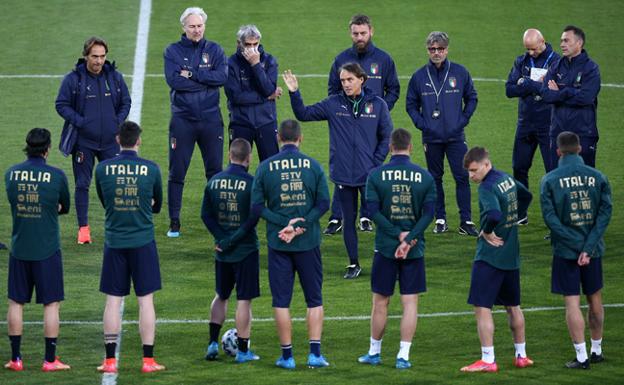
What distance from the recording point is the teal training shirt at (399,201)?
13.2 m

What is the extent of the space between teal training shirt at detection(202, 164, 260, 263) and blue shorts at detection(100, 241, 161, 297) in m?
0.65

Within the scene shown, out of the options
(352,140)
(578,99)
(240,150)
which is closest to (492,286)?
(240,150)

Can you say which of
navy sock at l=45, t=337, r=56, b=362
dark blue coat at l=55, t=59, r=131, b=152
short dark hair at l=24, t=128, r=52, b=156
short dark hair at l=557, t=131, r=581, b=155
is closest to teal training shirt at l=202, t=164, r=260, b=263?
short dark hair at l=24, t=128, r=52, b=156

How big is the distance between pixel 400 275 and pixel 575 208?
1679mm

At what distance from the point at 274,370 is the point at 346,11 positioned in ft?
61.1

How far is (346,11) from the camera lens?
3095 cm

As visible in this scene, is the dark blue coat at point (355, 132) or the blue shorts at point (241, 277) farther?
the dark blue coat at point (355, 132)

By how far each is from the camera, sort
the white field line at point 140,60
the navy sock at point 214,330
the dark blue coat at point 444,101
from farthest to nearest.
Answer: the white field line at point 140,60 < the dark blue coat at point 444,101 < the navy sock at point 214,330

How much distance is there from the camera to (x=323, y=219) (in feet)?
63.0

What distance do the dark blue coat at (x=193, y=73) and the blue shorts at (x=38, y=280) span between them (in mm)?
5293

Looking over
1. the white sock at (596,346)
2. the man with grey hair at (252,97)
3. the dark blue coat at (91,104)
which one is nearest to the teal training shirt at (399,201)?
the white sock at (596,346)

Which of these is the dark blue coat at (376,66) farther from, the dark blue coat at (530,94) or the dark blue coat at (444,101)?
the dark blue coat at (530,94)

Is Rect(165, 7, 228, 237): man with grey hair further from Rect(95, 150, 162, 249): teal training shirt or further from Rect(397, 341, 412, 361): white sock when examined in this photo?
Rect(397, 341, 412, 361): white sock

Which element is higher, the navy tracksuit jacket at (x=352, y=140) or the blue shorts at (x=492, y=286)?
the navy tracksuit jacket at (x=352, y=140)
